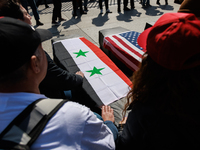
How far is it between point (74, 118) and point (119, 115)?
1.03 m

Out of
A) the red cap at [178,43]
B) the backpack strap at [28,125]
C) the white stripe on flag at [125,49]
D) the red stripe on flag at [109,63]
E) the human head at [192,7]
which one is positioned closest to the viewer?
the backpack strap at [28,125]

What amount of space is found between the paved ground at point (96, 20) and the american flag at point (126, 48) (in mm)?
1198

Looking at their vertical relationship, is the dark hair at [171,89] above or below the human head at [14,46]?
below


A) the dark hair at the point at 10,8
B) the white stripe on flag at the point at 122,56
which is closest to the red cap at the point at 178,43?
the dark hair at the point at 10,8

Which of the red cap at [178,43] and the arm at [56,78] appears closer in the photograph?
the red cap at [178,43]

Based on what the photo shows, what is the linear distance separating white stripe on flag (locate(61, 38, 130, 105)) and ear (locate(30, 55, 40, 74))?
114 centimetres

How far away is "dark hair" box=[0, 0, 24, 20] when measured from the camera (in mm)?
1519

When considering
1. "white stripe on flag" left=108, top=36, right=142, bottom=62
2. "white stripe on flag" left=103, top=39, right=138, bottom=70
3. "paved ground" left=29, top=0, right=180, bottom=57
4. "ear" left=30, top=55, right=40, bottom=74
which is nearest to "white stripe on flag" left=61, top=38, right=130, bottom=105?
"white stripe on flag" left=103, top=39, right=138, bottom=70

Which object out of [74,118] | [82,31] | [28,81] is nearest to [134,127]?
[74,118]

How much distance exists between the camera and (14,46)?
70 centimetres

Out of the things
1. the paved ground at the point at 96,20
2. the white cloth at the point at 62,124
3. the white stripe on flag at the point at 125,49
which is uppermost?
the white cloth at the point at 62,124

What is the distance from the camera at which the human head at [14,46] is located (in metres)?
0.69

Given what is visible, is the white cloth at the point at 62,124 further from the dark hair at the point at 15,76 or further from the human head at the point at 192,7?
the human head at the point at 192,7

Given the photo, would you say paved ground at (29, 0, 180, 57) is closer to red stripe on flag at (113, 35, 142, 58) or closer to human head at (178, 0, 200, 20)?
red stripe on flag at (113, 35, 142, 58)
